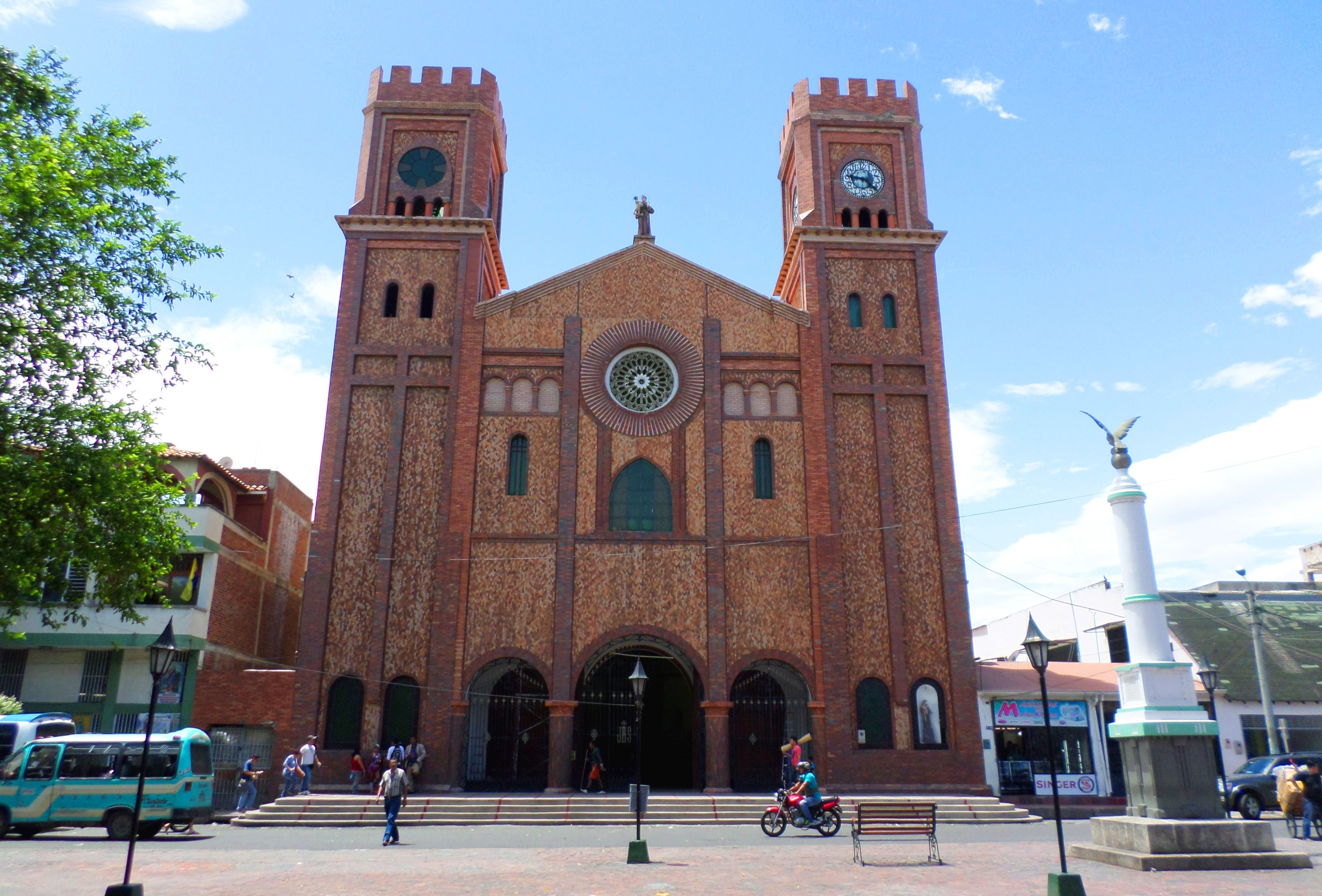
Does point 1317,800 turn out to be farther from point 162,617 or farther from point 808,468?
point 162,617

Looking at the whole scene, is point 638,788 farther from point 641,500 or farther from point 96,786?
point 96,786

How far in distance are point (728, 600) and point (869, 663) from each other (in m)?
3.91

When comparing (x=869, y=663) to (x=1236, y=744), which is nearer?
(x=869, y=663)

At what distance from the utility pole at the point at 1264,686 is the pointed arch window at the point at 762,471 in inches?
566

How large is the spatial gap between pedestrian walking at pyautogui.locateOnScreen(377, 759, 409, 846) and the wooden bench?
25.3 feet

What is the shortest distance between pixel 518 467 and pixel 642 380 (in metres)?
4.28

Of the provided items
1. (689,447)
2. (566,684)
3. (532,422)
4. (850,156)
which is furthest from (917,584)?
(850,156)

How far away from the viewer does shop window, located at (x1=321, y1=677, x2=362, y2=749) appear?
23.4 meters

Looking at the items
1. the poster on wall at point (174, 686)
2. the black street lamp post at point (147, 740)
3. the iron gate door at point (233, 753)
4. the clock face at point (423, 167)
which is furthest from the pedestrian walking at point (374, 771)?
the clock face at point (423, 167)

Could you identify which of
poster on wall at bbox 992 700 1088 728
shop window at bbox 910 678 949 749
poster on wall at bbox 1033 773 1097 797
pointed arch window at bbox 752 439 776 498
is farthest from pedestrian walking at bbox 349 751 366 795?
poster on wall at bbox 1033 773 1097 797

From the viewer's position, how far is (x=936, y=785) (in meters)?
23.5

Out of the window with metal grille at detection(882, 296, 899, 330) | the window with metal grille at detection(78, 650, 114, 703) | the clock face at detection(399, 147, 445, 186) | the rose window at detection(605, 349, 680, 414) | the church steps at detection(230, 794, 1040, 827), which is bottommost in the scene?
the church steps at detection(230, 794, 1040, 827)

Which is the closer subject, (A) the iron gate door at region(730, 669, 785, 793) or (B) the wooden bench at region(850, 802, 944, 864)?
(B) the wooden bench at region(850, 802, 944, 864)

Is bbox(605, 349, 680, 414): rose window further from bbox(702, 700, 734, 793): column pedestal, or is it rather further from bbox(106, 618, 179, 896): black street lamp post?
bbox(106, 618, 179, 896): black street lamp post
